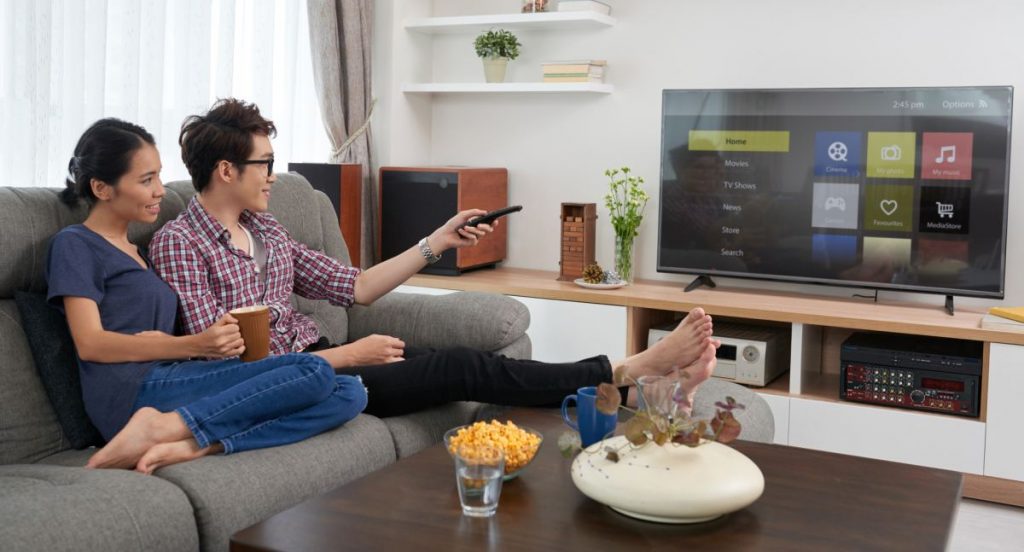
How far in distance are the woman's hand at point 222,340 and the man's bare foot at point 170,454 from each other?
0.69 ft

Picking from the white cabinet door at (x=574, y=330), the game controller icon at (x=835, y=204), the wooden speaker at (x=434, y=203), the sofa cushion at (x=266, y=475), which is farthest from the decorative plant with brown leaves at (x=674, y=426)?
the wooden speaker at (x=434, y=203)

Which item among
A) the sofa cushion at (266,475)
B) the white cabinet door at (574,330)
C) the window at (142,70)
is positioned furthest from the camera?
the white cabinet door at (574,330)

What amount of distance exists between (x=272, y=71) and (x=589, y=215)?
1.35 metres

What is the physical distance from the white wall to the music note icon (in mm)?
250

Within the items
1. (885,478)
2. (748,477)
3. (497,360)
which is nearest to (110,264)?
(497,360)

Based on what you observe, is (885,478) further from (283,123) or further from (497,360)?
(283,123)

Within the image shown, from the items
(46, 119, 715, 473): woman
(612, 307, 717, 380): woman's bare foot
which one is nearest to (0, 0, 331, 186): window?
(46, 119, 715, 473): woman

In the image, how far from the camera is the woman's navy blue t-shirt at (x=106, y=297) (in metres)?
2.31

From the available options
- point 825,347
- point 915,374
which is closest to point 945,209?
point 915,374

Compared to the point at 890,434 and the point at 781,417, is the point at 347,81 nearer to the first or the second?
the point at 781,417

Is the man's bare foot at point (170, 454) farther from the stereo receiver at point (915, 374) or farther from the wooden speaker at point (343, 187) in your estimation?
the stereo receiver at point (915, 374)

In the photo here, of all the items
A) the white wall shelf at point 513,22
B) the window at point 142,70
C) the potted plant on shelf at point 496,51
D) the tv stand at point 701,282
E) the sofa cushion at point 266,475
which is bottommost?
the sofa cushion at point 266,475

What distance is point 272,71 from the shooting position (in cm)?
411

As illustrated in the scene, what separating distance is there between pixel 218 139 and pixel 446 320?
87 centimetres
